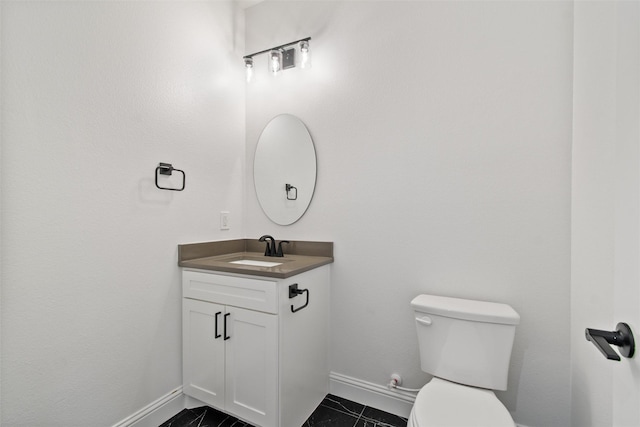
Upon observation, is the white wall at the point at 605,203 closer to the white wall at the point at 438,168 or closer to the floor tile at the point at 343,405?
the white wall at the point at 438,168

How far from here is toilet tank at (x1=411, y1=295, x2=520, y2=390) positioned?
4.18 feet

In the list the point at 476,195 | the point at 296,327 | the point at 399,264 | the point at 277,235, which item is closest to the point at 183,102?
the point at 277,235

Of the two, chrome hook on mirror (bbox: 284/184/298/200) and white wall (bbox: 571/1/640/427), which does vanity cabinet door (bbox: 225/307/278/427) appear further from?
white wall (bbox: 571/1/640/427)

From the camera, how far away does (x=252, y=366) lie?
1.48 m

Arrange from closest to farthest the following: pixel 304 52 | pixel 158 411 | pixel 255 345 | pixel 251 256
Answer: pixel 255 345 < pixel 158 411 < pixel 304 52 < pixel 251 256

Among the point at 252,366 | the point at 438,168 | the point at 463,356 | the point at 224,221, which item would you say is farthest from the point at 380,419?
the point at 224,221

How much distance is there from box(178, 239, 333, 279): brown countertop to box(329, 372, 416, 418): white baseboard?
748 millimetres

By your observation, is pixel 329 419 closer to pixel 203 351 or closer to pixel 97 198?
pixel 203 351

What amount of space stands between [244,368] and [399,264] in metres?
0.99

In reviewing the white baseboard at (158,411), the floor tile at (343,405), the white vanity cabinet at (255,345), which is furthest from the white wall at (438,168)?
the white baseboard at (158,411)

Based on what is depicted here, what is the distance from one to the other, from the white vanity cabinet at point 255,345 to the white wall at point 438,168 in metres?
0.29

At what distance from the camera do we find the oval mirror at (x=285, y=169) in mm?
1981

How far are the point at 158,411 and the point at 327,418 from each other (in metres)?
0.92

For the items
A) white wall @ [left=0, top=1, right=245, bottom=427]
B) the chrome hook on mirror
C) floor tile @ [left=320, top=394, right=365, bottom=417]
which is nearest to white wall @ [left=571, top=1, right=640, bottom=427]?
floor tile @ [left=320, top=394, right=365, bottom=417]
